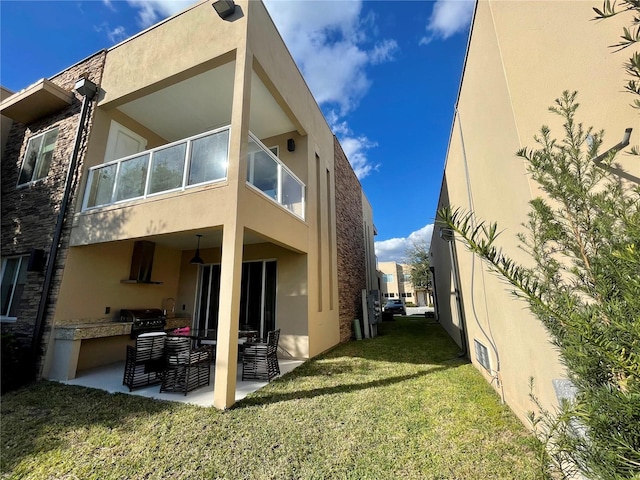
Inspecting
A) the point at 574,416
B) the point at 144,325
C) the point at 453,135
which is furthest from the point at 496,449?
the point at 144,325

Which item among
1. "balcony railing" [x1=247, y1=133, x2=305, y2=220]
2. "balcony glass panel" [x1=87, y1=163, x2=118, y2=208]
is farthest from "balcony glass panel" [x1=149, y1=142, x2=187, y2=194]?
"balcony railing" [x1=247, y1=133, x2=305, y2=220]

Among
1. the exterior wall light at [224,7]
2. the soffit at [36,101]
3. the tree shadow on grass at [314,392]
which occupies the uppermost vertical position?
the exterior wall light at [224,7]

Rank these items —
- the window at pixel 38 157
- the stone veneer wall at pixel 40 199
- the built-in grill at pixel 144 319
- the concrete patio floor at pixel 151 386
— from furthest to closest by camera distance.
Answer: the window at pixel 38 157
the built-in grill at pixel 144 319
the stone veneer wall at pixel 40 199
the concrete patio floor at pixel 151 386

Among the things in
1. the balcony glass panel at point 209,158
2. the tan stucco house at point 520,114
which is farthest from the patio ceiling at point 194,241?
the tan stucco house at point 520,114

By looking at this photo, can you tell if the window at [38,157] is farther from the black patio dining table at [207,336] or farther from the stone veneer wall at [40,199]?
the black patio dining table at [207,336]

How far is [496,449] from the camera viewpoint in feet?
10.2

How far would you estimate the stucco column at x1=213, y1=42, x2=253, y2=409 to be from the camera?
439 cm

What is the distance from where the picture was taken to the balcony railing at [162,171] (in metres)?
5.59

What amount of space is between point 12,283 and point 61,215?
95.7 inches

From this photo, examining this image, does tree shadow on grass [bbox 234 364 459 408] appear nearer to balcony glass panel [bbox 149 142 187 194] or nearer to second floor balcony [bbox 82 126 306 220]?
second floor balcony [bbox 82 126 306 220]

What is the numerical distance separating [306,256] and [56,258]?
238 inches

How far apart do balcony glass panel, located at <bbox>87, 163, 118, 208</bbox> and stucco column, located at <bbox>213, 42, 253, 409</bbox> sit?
11.9 feet

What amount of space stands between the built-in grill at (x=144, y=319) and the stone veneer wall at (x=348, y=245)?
5.83 m

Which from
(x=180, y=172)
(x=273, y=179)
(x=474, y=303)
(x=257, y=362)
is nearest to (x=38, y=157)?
(x=180, y=172)
